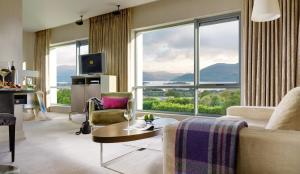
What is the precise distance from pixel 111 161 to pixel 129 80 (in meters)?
3.10

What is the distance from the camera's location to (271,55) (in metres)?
3.72

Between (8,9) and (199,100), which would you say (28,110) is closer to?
(8,9)

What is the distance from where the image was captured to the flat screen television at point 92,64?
18.7ft

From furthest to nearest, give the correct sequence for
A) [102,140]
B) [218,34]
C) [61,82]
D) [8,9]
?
[61,82] < [218,34] < [8,9] < [102,140]

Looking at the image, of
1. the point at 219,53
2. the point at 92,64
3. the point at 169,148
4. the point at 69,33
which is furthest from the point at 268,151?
the point at 69,33

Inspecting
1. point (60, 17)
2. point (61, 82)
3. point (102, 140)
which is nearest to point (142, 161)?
point (102, 140)

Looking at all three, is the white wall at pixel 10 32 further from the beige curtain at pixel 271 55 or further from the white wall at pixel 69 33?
the beige curtain at pixel 271 55

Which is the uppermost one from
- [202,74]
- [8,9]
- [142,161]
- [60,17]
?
[60,17]

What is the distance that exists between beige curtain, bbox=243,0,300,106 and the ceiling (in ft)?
7.76

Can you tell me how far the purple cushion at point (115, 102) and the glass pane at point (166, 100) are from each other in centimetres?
143

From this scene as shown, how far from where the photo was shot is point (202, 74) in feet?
15.8

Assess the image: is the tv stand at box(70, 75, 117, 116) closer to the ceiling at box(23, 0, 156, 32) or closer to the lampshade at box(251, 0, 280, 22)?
the ceiling at box(23, 0, 156, 32)

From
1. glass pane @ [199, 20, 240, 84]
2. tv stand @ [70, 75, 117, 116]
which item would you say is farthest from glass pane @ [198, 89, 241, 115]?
tv stand @ [70, 75, 117, 116]

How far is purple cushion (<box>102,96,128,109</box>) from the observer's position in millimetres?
4086
